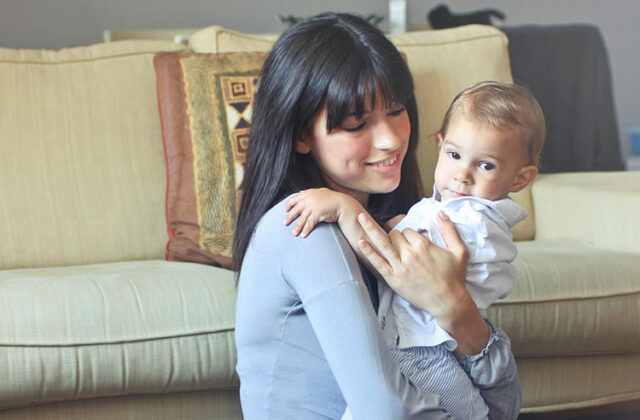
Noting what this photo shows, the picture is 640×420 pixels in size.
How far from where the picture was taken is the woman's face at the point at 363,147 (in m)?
1.11

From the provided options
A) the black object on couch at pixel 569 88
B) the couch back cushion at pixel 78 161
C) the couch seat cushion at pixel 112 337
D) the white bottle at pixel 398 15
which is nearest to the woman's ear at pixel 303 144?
the couch seat cushion at pixel 112 337

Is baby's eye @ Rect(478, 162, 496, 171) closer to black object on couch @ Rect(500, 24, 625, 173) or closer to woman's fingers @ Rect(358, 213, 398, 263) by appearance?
woman's fingers @ Rect(358, 213, 398, 263)

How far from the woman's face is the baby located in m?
0.07

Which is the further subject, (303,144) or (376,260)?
(303,144)

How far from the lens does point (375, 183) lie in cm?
115

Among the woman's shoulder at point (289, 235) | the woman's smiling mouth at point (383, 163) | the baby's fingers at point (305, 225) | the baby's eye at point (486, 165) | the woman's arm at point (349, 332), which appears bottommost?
the woman's arm at point (349, 332)

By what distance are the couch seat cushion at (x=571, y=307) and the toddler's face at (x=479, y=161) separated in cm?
50

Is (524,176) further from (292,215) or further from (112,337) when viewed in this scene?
(112,337)

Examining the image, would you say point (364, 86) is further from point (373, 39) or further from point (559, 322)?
point (559, 322)

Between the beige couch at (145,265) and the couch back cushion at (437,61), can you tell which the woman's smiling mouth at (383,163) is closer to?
the beige couch at (145,265)

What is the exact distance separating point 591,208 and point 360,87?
1.10 metres

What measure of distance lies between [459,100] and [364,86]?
0.17m

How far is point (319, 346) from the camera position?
3.41 ft

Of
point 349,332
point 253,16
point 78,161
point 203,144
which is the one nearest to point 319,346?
point 349,332
